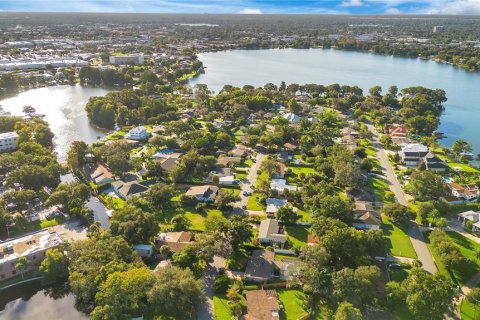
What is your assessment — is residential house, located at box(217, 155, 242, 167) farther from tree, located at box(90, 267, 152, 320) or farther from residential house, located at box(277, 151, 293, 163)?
Result: tree, located at box(90, 267, 152, 320)

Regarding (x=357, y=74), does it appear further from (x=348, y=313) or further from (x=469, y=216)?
(x=348, y=313)

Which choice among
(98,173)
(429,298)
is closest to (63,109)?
(98,173)

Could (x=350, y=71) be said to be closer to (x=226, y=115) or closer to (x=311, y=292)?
(x=226, y=115)

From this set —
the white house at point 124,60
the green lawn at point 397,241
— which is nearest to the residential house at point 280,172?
the green lawn at point 397,241

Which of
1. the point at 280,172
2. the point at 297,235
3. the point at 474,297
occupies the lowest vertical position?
the point at 297,235

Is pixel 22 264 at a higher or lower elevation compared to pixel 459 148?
lower

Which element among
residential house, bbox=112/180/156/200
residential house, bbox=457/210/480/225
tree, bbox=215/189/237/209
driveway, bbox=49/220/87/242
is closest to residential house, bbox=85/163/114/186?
residential house, bbox=112/180/156/200

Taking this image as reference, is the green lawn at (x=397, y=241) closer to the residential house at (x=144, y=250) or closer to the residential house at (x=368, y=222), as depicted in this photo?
the residential house at (x=368, y=222)

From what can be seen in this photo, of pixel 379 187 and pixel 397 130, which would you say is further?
pixel 397 130
